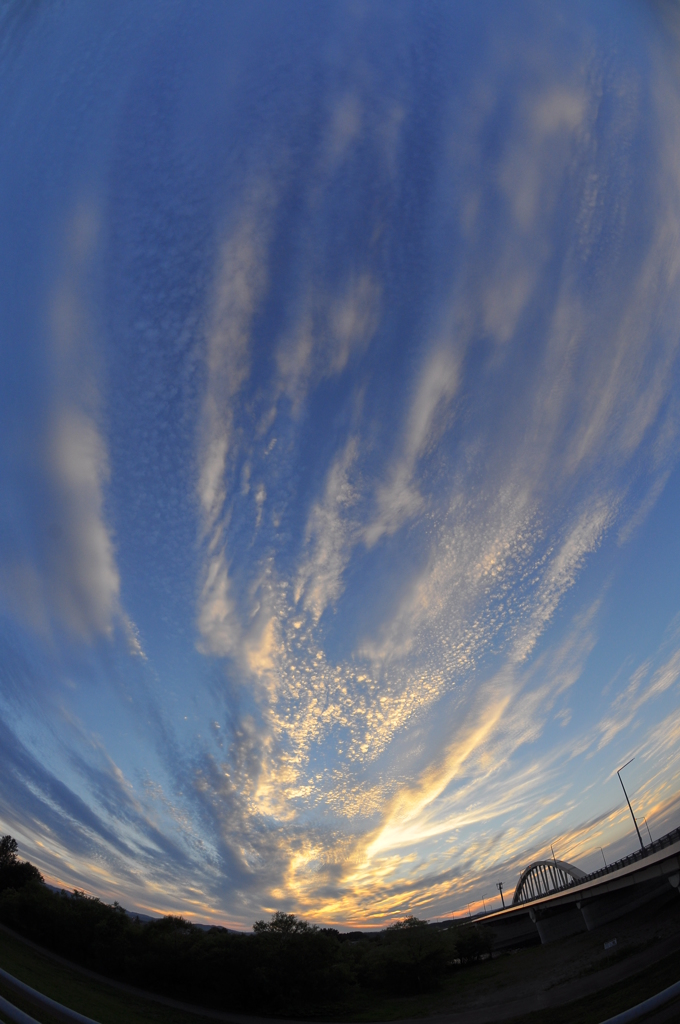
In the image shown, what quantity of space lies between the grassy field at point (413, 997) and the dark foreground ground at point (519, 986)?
14 centimetres

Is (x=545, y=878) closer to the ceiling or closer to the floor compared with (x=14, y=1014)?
closer to the floor

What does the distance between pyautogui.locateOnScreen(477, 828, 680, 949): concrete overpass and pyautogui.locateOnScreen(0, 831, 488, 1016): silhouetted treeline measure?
16440mm

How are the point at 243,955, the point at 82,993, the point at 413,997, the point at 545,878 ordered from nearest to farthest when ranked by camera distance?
the point at 82,993, the point at 243,955, the point at 413,997, the point at 545,878

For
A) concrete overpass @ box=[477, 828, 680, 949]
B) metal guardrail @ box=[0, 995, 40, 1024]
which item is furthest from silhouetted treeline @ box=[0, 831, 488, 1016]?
metal guardrail @ box=[0, 995, 40, 1024]

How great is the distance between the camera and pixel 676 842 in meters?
46.1

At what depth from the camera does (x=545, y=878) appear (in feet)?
400

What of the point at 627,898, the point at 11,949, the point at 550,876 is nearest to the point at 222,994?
the point at 11,949

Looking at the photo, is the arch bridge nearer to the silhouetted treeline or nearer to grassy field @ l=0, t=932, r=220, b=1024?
the silhouetted treeline

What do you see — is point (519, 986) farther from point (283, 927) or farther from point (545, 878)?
point (545, 878)

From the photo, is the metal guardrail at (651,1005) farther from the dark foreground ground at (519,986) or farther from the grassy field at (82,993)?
the grassy field at (82,993)

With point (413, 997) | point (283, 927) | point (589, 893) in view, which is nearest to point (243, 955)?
point (283, 927)

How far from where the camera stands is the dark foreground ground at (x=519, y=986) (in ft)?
104

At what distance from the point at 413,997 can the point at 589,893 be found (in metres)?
29.2

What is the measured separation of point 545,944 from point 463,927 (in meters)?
13.9
